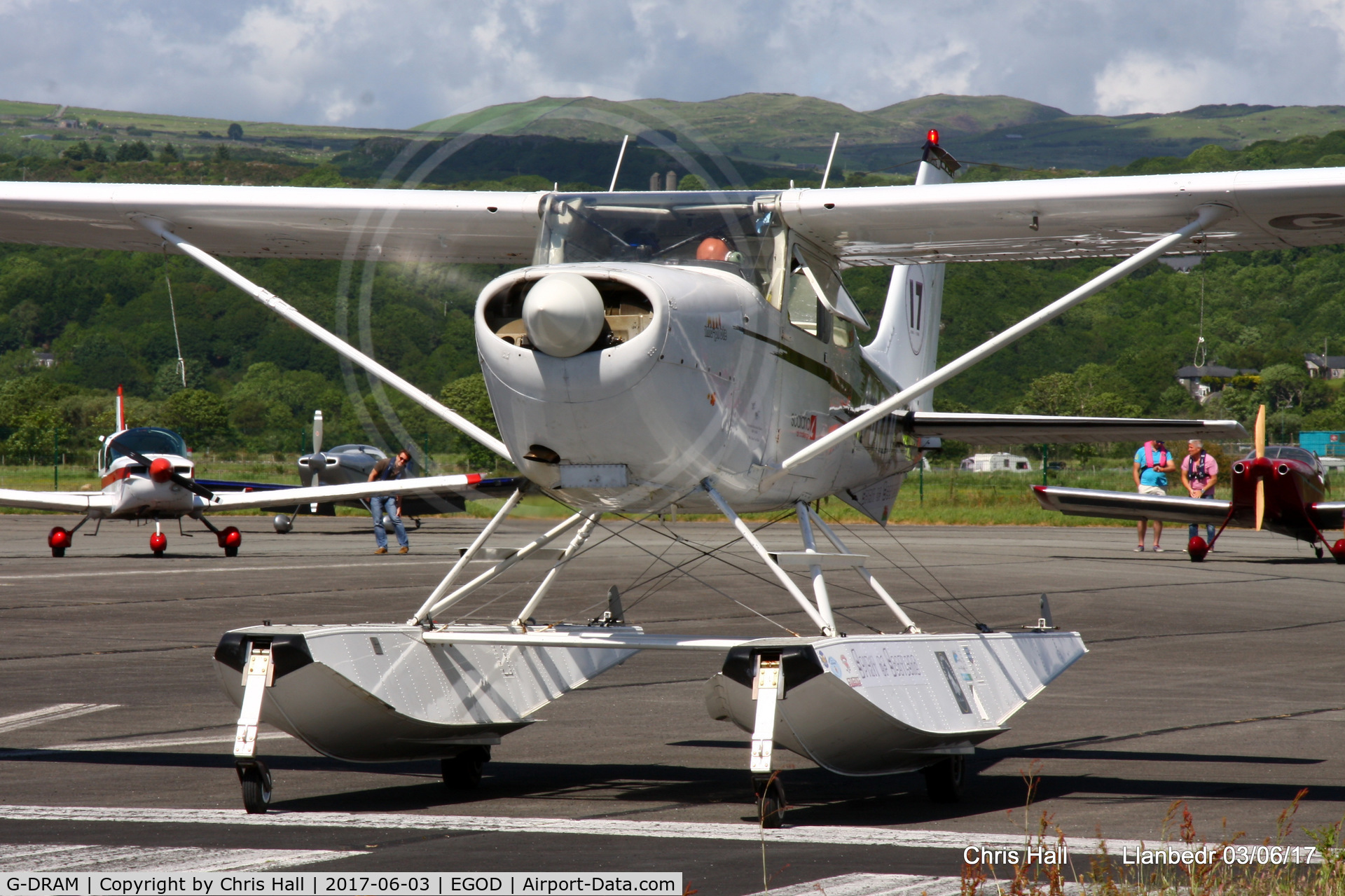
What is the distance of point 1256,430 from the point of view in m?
20.2

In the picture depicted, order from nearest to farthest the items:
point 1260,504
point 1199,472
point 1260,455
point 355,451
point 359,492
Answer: point 359,492
point 1260,504
point 1260,455
point 1199,472
point 355,451

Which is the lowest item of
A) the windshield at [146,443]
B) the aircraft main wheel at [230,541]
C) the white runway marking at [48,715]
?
the white runway marking at [48,715]

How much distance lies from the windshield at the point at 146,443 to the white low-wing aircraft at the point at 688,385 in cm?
1403

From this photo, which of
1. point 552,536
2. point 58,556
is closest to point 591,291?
point 552,536

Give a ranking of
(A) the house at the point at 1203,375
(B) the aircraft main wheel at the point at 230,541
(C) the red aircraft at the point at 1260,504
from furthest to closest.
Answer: (A) the house at the point at 1203,375, (B) the aircraft main wheel at the point at 230,541, (C) the red aircraft at the point at 1260,504

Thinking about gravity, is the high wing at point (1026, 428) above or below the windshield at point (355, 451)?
below

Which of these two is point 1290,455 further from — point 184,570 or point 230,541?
point 184,570

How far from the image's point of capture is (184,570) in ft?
62.8

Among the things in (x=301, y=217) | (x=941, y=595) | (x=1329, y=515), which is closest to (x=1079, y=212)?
(x=301, y=217)

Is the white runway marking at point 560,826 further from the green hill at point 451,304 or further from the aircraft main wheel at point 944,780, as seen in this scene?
the green hill at point 451,304

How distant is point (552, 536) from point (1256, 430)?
16.6m

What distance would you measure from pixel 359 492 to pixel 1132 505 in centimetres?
1542

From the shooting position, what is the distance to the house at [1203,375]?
94500 millimetres

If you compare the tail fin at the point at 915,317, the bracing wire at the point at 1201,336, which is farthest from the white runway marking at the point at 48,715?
the bracing wire at the point at 1201,336
